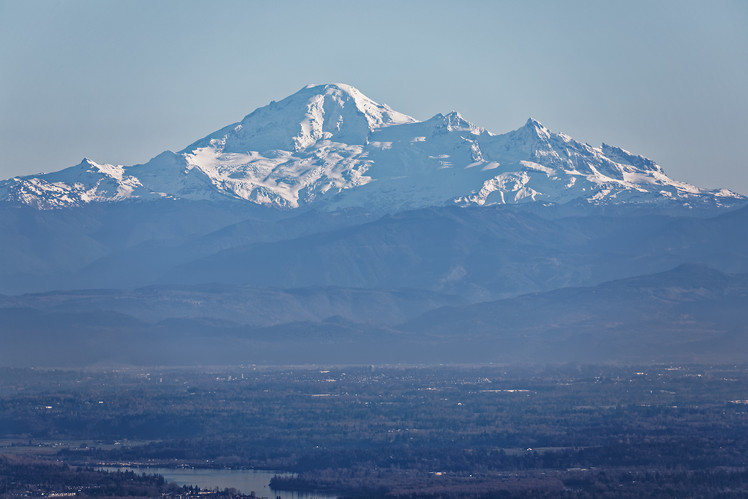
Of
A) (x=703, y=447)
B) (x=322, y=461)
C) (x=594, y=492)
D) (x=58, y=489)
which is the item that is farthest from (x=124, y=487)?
(x=703, y=447)

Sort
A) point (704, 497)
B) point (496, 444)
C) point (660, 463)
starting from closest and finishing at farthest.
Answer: point (704, 497), point (660, 463), point (496, 444)

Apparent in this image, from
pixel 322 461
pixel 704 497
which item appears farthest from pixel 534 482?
pixel 322 461

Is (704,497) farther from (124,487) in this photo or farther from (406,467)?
(124,487)

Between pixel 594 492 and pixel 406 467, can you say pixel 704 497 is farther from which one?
pixel 406 467

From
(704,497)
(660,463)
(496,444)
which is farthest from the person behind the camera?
(496,444)

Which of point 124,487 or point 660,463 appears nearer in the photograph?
point 124,487

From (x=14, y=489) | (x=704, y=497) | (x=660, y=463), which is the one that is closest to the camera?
(x=704, y=497)
